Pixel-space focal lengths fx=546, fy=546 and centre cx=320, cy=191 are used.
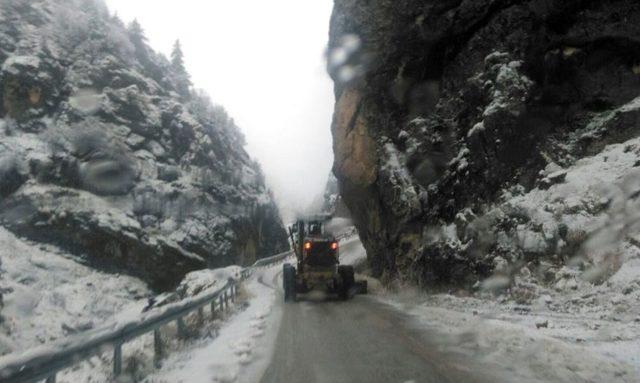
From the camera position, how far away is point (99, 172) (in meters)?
50.4

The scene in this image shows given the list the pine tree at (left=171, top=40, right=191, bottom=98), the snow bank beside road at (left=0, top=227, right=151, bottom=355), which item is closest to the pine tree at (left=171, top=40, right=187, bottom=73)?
the pine tree at (left=171, top=40, right=191, bottom=98)

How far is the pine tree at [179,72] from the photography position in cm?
7993

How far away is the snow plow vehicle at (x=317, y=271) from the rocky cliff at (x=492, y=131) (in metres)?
2.62

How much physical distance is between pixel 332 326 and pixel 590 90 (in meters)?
11.6

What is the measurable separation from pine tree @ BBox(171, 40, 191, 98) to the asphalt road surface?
70.5 meters

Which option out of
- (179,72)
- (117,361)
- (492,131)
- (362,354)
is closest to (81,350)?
(117,361)

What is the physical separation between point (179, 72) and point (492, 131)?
72615 millimetres

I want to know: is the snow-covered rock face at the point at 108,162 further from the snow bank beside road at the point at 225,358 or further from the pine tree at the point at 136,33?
the snow bank beside road at the point at 225,358

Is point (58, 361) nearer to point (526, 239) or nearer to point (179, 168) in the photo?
point (526, 239)

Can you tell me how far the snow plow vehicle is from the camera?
2064 centimetres

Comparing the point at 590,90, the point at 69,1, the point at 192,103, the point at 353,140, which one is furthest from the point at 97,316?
the point at 69,1

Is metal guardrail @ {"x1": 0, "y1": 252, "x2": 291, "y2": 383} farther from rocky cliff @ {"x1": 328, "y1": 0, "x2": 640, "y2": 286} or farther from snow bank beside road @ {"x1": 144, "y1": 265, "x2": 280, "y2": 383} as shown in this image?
rocky cliff @ {"x1": 328, "y1": 0, "x2": 640, "y2": 286}

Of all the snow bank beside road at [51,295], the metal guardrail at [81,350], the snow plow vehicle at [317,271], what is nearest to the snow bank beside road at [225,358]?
the metal guardrail at [81,350]

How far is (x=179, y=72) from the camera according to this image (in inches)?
3297
